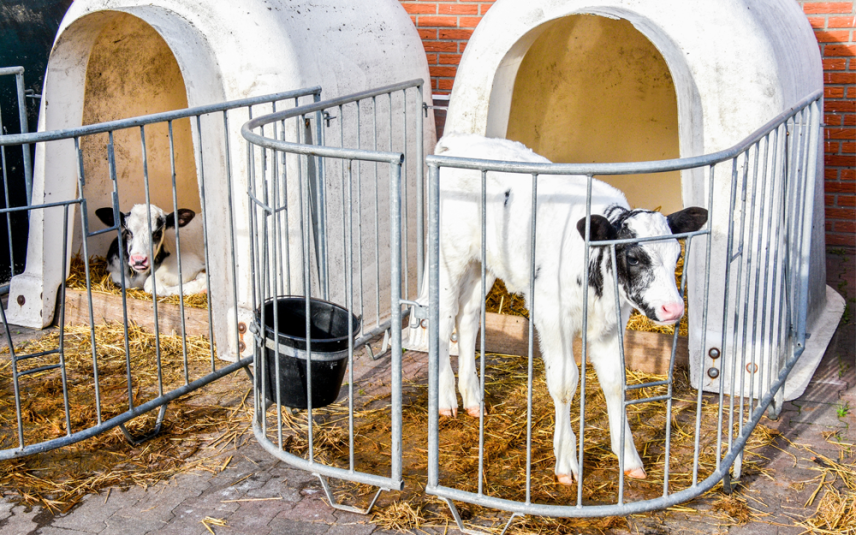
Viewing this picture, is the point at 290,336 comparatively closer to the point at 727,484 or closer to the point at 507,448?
the point at 507,448

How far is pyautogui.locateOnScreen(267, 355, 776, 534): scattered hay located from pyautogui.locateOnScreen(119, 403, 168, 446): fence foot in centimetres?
57

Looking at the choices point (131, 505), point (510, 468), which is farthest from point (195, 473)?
point (510, 468)

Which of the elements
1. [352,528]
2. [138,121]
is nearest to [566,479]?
[352,528]

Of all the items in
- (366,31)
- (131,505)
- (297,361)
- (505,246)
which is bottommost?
(131,505)

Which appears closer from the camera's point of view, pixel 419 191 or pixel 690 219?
pixel 690 219

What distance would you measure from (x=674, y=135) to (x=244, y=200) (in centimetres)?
371

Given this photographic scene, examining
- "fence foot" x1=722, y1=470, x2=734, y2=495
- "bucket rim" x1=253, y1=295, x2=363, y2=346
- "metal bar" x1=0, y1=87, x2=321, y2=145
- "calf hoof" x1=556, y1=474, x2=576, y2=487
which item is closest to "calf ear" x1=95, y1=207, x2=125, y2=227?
"metal bar" x1=0, y1=87, x2=321, y2=145

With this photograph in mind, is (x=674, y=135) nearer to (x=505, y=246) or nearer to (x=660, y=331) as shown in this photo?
(x=660, y=331)

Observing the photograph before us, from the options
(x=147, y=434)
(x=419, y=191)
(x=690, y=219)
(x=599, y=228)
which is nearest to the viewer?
(x=599, y=228)

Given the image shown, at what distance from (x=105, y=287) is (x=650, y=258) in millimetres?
4566

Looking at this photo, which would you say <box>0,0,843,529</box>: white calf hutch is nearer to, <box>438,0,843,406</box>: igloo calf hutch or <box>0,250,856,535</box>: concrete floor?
<box>438,0,843,406</box>: igloo calf hutch

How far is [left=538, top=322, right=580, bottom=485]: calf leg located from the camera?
397cm

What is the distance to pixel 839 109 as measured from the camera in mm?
7363

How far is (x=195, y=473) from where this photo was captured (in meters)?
4.19
